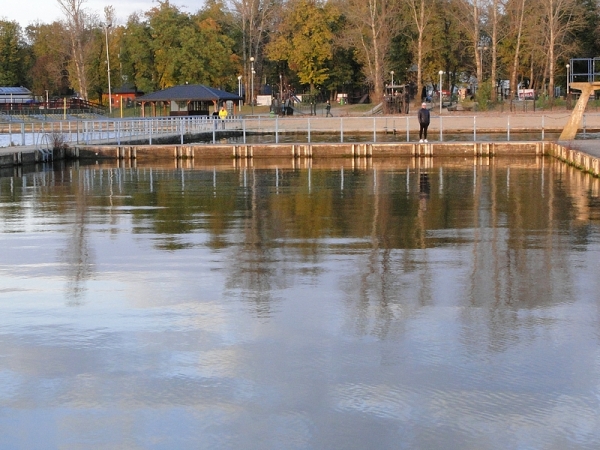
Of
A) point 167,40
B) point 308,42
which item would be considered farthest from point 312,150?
point 167,40

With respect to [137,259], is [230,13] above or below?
above

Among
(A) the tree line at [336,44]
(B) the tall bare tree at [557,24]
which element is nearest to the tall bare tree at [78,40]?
(A) the tree line at [336,44]

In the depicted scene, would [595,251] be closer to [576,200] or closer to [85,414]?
[576,200]

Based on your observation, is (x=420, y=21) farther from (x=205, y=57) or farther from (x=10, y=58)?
(x=10, y=58)

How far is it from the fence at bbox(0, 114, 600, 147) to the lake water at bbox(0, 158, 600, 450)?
2733cm

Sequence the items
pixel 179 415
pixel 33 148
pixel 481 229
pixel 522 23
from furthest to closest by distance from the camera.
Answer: pixel 522 23 → pixel 33 148 → pixel 481 229 → pixel 179 415

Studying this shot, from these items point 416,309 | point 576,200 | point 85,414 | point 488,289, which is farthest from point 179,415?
point 576,200

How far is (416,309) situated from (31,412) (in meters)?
4.39

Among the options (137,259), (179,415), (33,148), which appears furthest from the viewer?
(33,148)

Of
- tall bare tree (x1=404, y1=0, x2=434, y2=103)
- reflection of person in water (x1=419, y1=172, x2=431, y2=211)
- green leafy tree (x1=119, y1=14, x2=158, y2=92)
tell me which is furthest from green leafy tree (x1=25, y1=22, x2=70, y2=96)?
reflection of person in water (x1=419, y1=172, x2=431, y2=211)

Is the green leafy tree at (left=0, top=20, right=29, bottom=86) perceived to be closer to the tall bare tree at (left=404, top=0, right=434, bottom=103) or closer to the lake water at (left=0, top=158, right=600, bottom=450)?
the tall bare tree at (left=404, top=0, right=434, bottom=103)

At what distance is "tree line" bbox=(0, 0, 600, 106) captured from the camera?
84000 mm

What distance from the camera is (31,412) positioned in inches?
278

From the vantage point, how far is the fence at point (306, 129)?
46.9 meters
